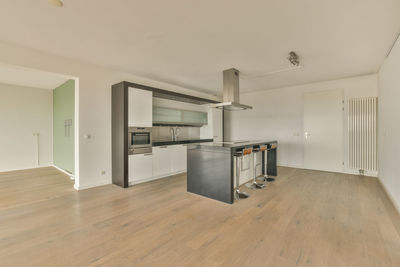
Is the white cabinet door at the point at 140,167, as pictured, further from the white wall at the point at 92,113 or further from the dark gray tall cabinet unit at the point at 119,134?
the white wall at the point at 92,113

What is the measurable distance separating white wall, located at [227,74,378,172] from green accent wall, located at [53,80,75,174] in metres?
5.32

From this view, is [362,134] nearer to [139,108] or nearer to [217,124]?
[217,124]

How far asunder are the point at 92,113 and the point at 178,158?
2294mm

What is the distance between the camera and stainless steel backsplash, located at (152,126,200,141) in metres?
5.39

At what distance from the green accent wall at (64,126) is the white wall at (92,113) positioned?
122cm

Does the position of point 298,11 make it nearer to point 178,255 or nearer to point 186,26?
point 186,26

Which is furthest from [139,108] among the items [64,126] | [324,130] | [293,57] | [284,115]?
[324,130]

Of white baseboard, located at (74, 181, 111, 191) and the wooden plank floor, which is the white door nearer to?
the wooden plank floor

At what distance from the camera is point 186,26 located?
2.48 m

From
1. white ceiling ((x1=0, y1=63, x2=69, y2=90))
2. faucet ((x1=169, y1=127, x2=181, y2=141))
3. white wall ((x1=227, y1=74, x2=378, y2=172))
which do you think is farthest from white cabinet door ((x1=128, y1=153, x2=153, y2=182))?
white wall ((x1=227, y1=74, x2=378, y2=172))

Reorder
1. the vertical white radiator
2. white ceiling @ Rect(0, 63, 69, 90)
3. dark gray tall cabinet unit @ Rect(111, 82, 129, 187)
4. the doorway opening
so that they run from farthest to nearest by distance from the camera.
→ the doorway opening, the vertical white radiator, white ceiling @ Rect(0, 63, 69, 90), dark gray tall cabinet unit @ Rect(111, 82, 129, 187)

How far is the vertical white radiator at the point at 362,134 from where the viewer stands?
4.54m

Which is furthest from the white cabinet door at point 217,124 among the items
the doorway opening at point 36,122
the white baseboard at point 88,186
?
the doorway opening at point 36,122

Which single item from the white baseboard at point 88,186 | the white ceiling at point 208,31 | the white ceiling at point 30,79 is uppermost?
the white ceiling at point 30,79
